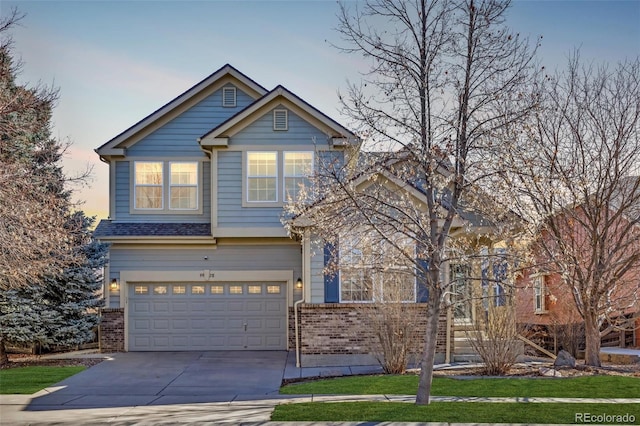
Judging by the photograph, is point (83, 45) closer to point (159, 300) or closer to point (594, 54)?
point (159, 300)

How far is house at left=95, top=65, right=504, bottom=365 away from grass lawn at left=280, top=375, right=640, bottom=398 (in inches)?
240

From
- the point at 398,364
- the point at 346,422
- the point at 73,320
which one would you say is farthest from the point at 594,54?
the point at 73,320

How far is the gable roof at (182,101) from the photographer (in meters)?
19.7

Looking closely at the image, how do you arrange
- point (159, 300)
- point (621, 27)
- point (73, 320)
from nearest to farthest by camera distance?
point (621, 27) < point (73, 320) < point (159, 300)

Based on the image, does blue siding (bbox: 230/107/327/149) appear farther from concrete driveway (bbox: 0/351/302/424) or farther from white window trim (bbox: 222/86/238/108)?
concrete driveway (bbox: 0/351/302/424)

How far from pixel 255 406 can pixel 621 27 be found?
12590 millimetres

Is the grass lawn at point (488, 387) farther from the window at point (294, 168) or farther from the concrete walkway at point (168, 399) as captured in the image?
the window at point (294, 168)

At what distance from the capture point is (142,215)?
19891mm

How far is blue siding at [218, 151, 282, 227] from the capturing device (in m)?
18.9

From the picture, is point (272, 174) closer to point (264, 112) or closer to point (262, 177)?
point (262, 177)

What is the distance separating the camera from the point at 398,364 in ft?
47.1

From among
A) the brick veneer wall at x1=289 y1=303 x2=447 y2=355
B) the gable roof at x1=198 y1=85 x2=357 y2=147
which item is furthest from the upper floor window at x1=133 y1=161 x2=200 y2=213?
the brick veneer wall at x1=289 y1=303 x2=447 y2=355

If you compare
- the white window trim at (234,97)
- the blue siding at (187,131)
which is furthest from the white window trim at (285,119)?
the white window trim at (234,97)

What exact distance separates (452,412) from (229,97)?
13830mm
